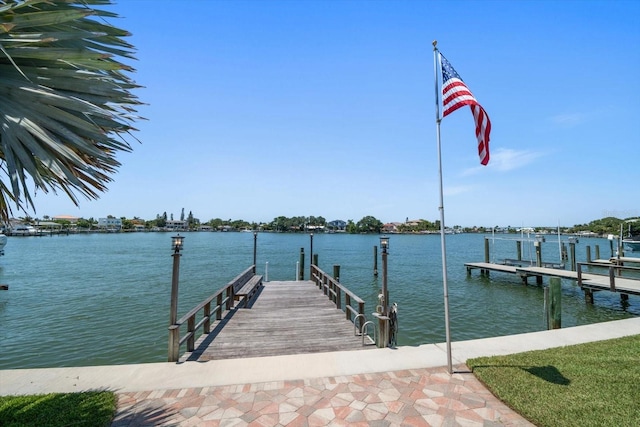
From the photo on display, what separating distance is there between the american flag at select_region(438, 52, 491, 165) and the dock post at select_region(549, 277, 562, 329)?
780 cm

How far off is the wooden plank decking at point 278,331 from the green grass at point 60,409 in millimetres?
2037

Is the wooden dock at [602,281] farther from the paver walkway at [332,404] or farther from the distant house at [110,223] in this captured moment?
the distant house at [110,223]

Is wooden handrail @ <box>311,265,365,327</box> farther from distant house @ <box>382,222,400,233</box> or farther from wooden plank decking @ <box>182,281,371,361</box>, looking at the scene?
distant house @ <box>382,222,400,233</box>

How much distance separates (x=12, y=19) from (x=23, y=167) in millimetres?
1128

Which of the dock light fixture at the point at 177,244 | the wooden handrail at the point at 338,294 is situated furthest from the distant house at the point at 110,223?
the dock light fixture at the point at 177,244

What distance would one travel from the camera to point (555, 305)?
1039cm

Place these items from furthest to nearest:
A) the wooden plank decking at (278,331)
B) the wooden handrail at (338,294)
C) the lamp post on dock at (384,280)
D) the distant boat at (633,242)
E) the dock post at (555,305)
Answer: the distant boat at (633,242)
the dock post at (555,305)
the wooden handrail at (338,294)
the lamp post on dock at (384,280)
the wooden plank decking at (278,331)

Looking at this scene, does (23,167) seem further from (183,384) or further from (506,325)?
(506,325)

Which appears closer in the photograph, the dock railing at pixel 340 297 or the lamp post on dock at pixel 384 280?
the lamp post on dock at pixel 384 280

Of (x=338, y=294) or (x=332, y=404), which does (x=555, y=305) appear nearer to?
(x=338, y=294)

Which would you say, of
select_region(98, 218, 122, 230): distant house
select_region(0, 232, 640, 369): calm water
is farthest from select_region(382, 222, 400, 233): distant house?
select_region(0, 232, 640, 369): calm water

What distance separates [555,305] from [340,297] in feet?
23.8

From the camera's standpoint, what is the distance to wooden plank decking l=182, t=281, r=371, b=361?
23.6 feet

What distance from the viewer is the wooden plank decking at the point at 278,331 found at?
7.20m
